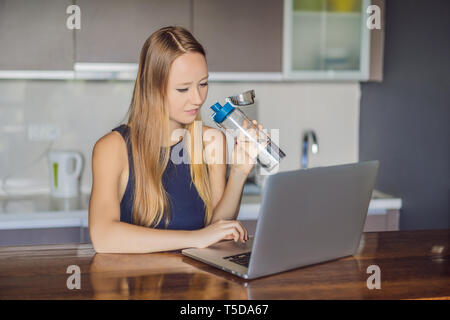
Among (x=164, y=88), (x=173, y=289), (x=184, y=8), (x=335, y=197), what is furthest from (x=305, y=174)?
(x=184, y=8)

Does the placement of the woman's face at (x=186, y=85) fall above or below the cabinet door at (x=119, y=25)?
below

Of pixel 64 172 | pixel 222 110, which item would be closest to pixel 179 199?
pixel 222 110

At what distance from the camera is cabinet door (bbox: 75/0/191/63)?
245 centimetres

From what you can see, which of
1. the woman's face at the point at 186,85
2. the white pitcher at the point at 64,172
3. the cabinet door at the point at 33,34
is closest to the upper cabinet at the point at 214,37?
the cabinet door at the point at 33,34

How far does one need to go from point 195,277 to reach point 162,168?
1.86 feet

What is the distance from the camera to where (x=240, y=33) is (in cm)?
258

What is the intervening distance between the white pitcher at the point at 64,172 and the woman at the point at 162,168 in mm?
1165

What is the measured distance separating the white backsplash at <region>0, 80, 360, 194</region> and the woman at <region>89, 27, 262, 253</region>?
1.26m

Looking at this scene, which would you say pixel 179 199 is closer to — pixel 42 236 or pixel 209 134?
pixel 209 134

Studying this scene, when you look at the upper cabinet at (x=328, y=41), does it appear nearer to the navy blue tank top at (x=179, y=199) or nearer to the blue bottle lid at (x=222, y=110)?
the navy blue tank top at (x=179, y=199)

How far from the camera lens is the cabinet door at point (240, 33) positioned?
2.54 m

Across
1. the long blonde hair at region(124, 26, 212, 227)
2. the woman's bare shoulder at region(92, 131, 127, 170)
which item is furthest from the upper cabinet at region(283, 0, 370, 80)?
the woman's bare shoulder at region(92, 131, 127, 170)

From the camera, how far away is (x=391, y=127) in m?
2.69

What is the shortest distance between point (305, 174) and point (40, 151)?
6.76 ft
